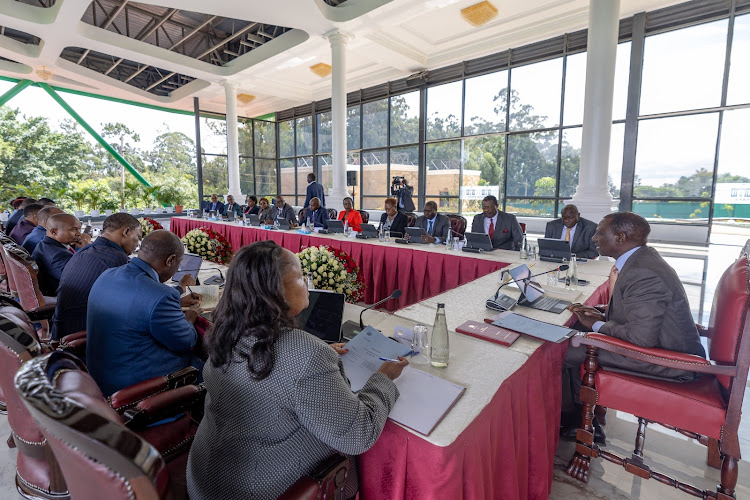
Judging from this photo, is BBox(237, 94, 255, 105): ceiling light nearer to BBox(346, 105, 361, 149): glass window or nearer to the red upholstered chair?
BBox(346, 105, 361, 149): glass window

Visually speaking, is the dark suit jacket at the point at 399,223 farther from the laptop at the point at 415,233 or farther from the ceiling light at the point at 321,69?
the ceiling light at the point at 321,69

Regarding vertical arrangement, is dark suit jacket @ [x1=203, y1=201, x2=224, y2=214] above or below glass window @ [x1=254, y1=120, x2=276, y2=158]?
below

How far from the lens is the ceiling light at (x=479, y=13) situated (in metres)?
6.52

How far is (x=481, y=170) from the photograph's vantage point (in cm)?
891

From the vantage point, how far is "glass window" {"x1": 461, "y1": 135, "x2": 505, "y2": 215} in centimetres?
862

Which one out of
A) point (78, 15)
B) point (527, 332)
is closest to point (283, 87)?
point (78, 15)

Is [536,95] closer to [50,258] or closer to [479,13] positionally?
[479,13]

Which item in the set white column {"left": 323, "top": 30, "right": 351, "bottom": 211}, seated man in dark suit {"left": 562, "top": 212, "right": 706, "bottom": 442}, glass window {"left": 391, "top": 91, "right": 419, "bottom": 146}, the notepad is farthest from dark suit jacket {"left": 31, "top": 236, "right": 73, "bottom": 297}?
glass window {"left": 391, "top": 91, "right": 419, "bottom": 146}

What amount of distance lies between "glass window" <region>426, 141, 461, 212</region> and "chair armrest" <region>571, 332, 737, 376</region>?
785 cm

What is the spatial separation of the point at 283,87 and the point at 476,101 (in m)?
5.74

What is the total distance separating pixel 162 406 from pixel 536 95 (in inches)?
338

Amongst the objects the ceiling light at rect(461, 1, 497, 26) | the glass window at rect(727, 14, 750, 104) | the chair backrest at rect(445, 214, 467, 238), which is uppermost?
the ceiling light at rect(461, 1, 497, 26)

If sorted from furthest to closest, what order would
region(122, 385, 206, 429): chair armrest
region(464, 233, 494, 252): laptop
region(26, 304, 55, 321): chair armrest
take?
region(464, 233, 494, 252): laptop, region(26, 304, 55, 321): chair armrest, region(122, 385, 206, 429): chair armrest

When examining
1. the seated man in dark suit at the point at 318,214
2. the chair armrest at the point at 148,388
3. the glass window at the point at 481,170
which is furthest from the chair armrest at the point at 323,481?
the glass window at the point at 481,170
